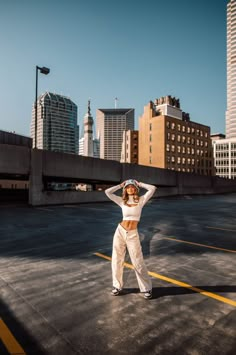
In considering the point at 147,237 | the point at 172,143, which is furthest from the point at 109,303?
the point at 172,143

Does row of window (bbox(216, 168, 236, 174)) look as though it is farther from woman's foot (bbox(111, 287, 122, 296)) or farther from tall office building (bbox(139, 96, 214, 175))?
woman's foot (bbox(111, 287, 122, 296))

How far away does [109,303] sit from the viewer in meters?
4.00

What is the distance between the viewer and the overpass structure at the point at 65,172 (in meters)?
19.3

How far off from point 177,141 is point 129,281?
94.7 m

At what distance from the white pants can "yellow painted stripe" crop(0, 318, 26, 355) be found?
1.83 metres

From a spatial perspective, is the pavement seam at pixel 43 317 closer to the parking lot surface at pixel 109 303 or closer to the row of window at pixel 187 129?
the parking lot surface at pixel 109 303

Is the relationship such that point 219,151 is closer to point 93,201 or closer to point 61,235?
point 93,201

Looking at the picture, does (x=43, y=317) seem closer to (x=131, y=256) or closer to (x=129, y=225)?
(x=131, y=256)

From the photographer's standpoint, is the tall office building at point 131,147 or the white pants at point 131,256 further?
the tall office building at point 131,147

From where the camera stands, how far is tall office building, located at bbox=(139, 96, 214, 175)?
299 feet

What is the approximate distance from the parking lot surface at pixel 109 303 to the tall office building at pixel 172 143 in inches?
3342

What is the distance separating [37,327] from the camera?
10.9ft

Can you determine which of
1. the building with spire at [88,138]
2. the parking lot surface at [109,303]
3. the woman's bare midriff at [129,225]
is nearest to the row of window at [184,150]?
the building with spire at [88,138]

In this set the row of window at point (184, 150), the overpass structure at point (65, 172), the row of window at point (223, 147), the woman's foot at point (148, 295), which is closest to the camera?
the woman's foot at point (148, 295)
